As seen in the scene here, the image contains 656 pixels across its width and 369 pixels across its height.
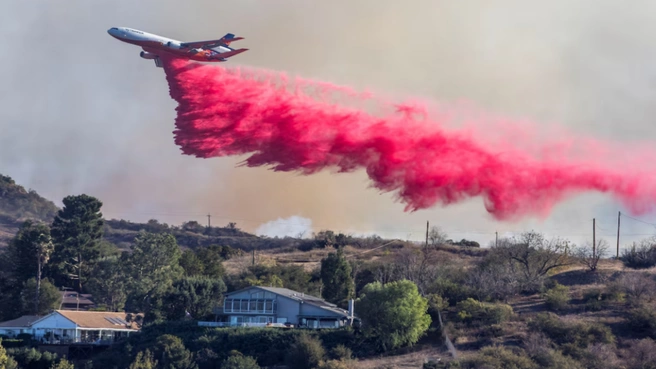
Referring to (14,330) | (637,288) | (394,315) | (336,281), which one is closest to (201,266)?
(336,281)

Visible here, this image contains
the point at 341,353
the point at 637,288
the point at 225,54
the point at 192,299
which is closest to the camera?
the point at 225,54

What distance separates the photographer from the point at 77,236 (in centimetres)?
10969

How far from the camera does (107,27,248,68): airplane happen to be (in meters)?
64.0

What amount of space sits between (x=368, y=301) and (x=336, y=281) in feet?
61.8

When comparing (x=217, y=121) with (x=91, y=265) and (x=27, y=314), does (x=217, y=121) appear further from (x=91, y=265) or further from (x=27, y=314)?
(x=91, y=265)

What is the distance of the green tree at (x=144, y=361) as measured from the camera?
64688 millimetres

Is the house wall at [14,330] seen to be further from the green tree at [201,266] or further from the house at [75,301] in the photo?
the green tree at [201,266]

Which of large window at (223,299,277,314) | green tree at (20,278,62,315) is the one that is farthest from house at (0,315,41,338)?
large window at (223,299,277,314)

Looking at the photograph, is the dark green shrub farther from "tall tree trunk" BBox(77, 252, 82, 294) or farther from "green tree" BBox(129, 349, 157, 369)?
"tall tree trunk" BBox(77, 252, 82, 294)

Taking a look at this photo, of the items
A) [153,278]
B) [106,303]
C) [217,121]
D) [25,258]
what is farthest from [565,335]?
[25,258]

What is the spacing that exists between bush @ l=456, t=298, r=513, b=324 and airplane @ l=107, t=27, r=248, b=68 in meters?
27.9

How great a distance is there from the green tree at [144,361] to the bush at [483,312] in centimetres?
2446

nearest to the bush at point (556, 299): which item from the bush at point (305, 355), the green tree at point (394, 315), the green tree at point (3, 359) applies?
the green tree at point (394, 315)

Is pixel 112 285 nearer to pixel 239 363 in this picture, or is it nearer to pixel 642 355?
pixel 239 363
